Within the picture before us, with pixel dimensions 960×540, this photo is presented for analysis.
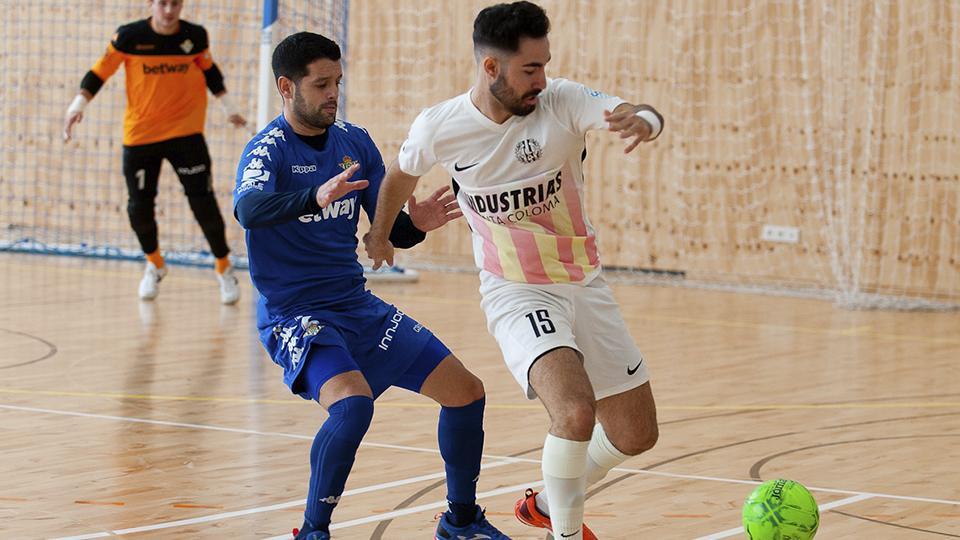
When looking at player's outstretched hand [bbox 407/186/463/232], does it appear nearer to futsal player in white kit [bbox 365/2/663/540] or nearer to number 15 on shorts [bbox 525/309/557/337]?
futsal player in white kit [bbox 365/2/663/540]

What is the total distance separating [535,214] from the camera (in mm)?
4035

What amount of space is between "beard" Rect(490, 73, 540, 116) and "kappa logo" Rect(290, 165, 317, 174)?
63 cm

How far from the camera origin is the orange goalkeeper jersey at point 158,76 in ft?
31.0

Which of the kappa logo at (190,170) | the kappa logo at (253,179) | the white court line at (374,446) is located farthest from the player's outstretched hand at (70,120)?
the kappa logo at (253,179)

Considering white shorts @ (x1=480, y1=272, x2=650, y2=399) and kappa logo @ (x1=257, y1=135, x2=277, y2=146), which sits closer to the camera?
white shorts @ (x1=480, y1=272, x2=650, y2=399)

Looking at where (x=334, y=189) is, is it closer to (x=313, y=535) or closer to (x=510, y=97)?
(x=510, y=97)

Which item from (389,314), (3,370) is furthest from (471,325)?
(389,314)

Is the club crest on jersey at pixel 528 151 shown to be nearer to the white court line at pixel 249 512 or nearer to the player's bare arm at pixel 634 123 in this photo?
the player's bare arm at pixel 634 123

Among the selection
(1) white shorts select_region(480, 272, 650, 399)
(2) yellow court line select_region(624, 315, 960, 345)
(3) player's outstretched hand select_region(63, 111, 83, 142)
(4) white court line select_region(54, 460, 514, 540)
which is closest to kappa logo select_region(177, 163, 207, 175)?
(3) player's outstretched hand select_region(63, 111, 83, 142)

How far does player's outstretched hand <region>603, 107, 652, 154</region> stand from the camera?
3.73 m

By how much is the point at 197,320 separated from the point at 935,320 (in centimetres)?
545

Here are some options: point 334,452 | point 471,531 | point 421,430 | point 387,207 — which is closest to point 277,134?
point 387,207

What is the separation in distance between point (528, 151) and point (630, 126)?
361mm

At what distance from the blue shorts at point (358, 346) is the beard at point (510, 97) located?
763 mm
